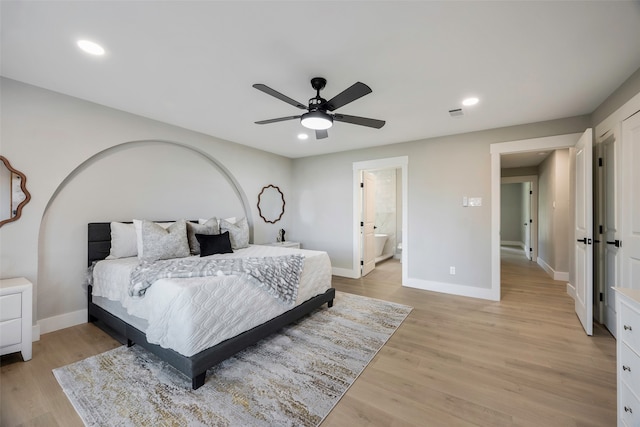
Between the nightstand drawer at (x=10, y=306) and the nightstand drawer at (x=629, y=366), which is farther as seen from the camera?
the nightstand drawer at (x=10, y=306)

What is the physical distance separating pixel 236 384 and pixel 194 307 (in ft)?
2.17

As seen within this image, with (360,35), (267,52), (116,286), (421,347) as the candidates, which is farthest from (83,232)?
(421,347)

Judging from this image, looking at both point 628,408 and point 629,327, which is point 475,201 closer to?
point 629,327

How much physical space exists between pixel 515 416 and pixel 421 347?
0.86 metres

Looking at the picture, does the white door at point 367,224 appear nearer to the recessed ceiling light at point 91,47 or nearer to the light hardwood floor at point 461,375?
the light hardwood floor at point 461,375

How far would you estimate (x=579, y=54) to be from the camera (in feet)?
6.52

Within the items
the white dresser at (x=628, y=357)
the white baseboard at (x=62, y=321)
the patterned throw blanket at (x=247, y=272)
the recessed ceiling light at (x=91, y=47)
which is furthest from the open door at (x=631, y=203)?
the white baseboard at (x=62, y=321)

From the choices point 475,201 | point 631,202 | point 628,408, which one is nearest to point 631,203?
point 631,202

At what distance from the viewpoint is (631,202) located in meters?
2.30

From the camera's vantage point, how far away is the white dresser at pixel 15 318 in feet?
6.81

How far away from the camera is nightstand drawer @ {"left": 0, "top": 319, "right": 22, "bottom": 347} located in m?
2.07

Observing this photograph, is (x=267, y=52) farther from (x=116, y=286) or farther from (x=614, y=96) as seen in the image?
(x=614, y=96)

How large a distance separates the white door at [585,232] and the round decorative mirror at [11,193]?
18.2 ft

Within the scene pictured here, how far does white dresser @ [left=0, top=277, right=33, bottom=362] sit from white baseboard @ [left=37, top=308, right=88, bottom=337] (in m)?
0.52
